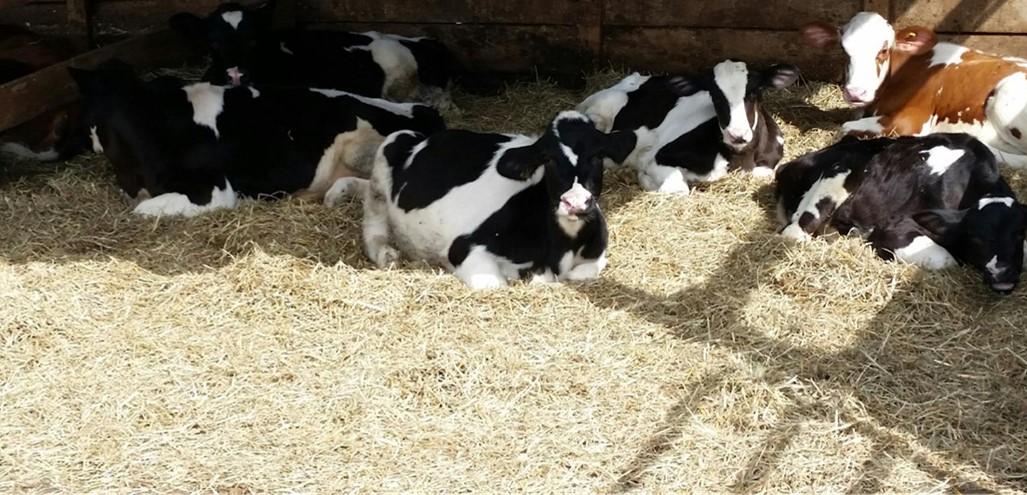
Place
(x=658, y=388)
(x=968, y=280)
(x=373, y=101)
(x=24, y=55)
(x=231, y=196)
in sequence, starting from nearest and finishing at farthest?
(x=658, y=388) < (x=968, y=280) < (x=231, y=196) < (x=373, y=101) < (x=24, y=55)

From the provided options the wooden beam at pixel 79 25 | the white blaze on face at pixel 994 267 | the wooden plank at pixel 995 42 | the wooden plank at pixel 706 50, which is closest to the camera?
the white blaze on face at pixel 994 267

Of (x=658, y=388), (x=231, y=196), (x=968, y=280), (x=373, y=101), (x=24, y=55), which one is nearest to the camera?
(x=658, y=388)

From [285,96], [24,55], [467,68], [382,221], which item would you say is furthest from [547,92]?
[24,55]

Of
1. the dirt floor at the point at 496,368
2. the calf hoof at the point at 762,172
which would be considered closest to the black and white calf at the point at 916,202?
the dirt floor at the point at 496,368

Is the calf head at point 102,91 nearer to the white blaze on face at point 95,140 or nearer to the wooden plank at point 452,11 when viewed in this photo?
the white blaze on face at point 95,140

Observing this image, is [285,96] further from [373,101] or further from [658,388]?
[658,388]

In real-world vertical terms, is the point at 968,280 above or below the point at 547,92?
above

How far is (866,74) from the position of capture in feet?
30.6

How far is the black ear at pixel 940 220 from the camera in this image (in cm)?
734

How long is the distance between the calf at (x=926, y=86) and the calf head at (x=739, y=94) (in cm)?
62

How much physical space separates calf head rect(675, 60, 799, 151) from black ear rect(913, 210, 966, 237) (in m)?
1.50

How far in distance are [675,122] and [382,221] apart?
2575 millimetres

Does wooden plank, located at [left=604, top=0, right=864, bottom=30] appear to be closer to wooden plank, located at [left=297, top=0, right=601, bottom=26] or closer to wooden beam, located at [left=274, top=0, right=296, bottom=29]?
wooden plank, located at [left=297, top=0, right=601, bottom=26]

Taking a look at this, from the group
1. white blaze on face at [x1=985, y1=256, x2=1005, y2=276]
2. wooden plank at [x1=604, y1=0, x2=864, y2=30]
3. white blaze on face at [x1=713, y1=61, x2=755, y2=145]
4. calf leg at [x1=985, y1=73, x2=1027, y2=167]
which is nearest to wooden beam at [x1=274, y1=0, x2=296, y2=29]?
wooden plank at [x1=604, y1=0, x2=864, y2=30]
